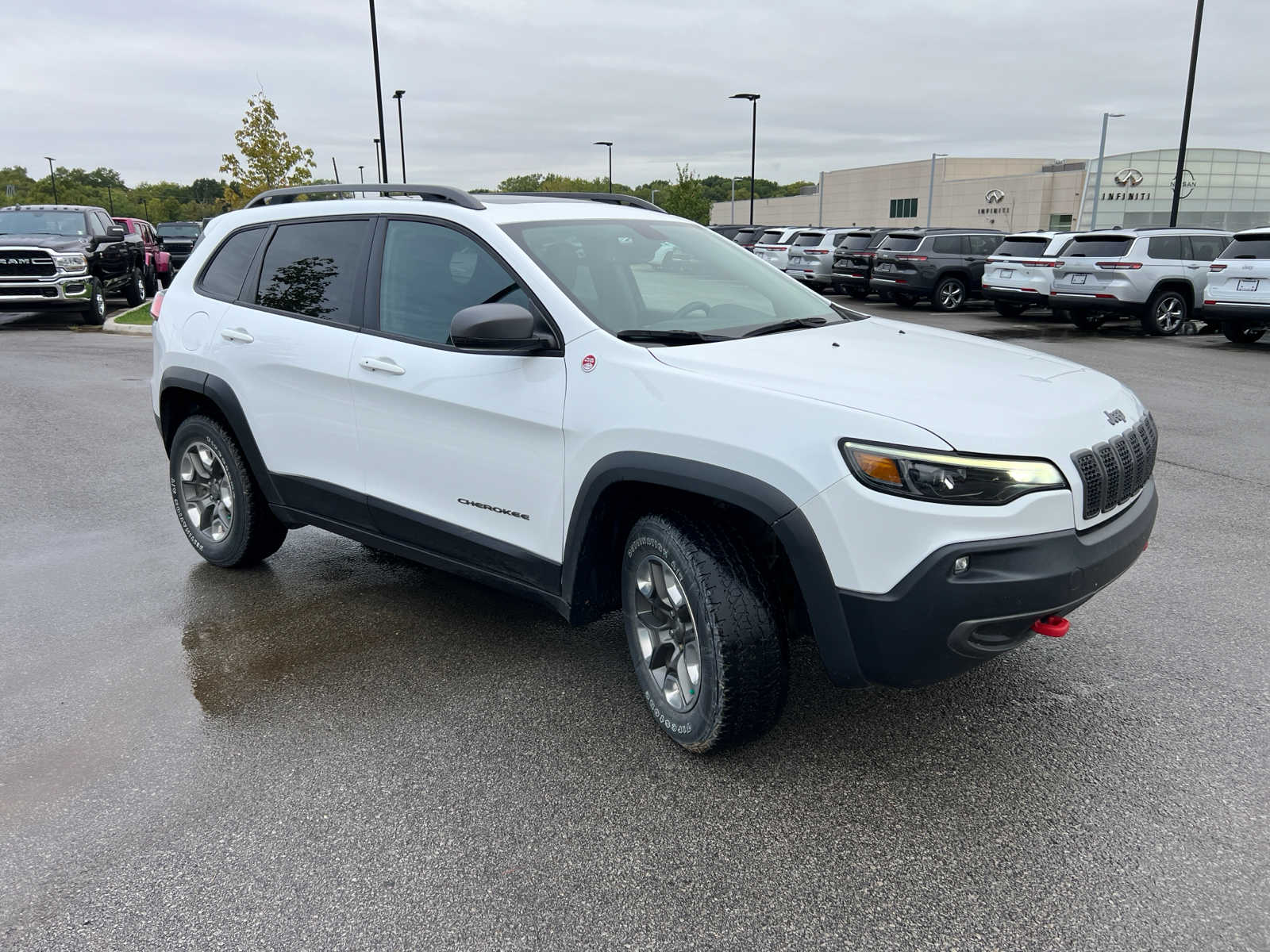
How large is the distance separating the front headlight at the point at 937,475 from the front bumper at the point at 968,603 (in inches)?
5.1

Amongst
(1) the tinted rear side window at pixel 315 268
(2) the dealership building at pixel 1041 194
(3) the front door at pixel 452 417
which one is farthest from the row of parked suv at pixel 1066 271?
(2) the dealership building at pixel 1041 194

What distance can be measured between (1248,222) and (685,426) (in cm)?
6378

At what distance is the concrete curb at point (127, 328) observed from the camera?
17575mm

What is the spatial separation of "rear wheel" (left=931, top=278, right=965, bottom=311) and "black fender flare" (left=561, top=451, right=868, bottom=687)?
→ 766 inches

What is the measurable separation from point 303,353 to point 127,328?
1578cm

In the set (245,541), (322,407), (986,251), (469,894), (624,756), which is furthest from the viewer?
(986,251)

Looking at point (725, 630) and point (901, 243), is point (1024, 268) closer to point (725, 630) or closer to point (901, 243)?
point (901, 243)

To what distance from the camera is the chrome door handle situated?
152 inches

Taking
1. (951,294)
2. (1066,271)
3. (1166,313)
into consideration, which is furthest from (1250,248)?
(951,294)

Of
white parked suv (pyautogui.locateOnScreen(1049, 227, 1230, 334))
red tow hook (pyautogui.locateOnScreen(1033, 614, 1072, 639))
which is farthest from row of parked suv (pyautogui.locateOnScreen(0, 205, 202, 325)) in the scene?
red tow hook (pyautogui.locateOnScreen(1033, 614, 1072, 639))

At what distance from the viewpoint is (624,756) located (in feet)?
10.9

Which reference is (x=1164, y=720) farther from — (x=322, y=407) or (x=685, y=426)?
(x=322, y=407)

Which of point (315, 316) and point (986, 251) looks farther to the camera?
point (986, 251)

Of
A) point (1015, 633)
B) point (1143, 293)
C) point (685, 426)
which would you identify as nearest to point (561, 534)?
point (685, 426)
